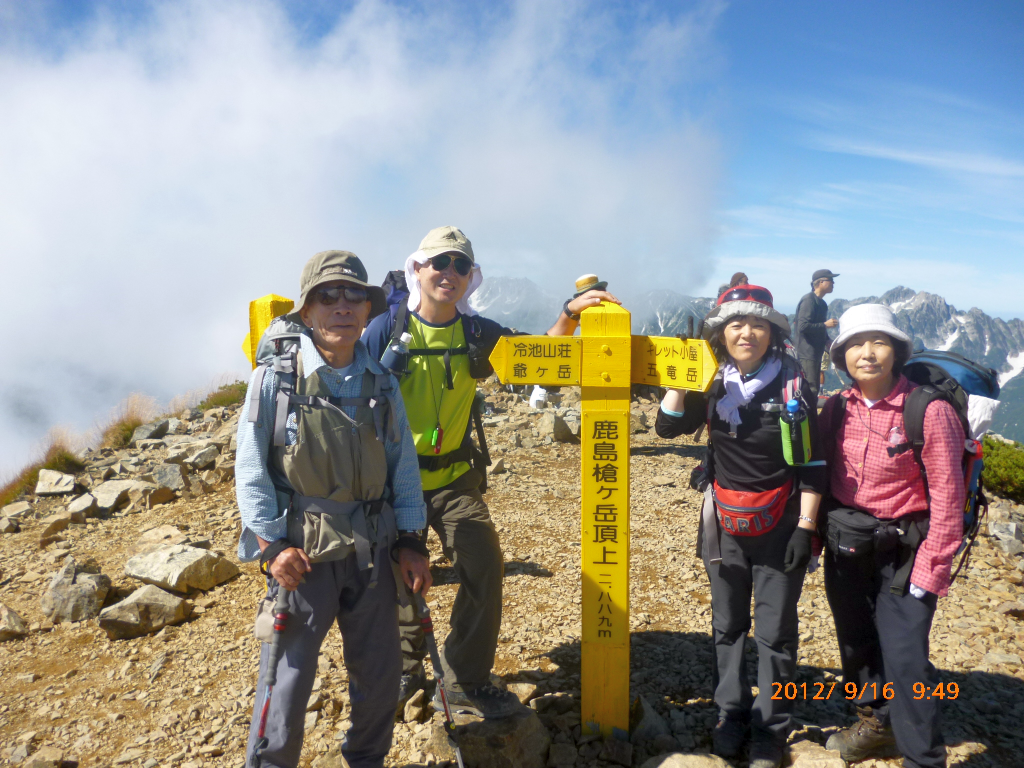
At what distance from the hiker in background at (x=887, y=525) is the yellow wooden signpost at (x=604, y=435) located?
3.17 feet

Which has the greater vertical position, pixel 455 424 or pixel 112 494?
pixel 455 424

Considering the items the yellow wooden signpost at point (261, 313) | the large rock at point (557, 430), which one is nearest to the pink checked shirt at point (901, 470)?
the yellow wooden signpost at point (261, 313)

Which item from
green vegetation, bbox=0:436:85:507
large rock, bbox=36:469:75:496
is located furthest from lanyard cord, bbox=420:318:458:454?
green vegetation, bbox=0:436:85:507

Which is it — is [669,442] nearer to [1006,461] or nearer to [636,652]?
[1006,461]

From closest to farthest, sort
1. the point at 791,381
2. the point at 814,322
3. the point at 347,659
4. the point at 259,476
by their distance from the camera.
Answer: the point at 259,476, the point at 347,659, the point at 791,381, the point at 814,322

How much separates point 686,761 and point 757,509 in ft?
4.15

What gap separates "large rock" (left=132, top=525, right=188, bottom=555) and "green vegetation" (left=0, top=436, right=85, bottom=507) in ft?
12.9

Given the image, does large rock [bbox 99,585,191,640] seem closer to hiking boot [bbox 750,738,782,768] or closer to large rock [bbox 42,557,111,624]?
large rock [bbox 42,557,111,624]

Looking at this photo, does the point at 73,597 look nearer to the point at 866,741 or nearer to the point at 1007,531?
the point at 866,741

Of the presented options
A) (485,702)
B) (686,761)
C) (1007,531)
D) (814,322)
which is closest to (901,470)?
(686,761)

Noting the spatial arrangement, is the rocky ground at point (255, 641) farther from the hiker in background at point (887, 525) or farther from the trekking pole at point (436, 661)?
the hiker in background at point (887, 525)

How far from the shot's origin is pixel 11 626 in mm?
4777

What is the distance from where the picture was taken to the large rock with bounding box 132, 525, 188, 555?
6.25m
